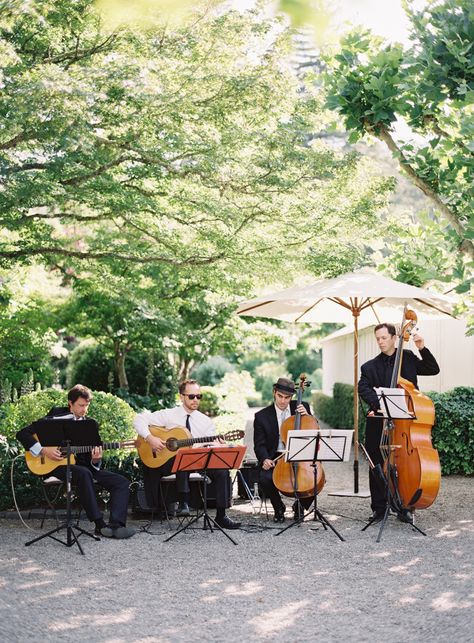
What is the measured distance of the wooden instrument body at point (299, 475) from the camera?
29.1 feet

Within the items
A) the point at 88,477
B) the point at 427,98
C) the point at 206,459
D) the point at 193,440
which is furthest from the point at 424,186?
the point at 88,477

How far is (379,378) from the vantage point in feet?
30.2

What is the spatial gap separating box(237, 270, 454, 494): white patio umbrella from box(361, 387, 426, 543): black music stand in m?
0.57

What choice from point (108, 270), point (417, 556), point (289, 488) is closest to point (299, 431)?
point (289, 488)

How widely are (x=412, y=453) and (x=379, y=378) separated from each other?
1.09m

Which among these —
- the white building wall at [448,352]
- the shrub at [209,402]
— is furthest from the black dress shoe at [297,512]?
the shrub at [209,402]

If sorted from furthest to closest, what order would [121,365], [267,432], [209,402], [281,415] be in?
[209,402], [121,365], [281,415], [267,432]

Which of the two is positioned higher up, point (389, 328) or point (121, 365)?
point (121, 365)

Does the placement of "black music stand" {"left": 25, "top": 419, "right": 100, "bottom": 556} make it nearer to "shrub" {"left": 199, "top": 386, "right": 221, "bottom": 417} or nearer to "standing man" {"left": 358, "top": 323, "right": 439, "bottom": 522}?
"standing man" {"left": 358, "top": 323, "right": 439, "bottom": 522}

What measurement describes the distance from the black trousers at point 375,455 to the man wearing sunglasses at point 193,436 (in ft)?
4.86

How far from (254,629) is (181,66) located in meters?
7.29

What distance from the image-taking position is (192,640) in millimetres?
4840

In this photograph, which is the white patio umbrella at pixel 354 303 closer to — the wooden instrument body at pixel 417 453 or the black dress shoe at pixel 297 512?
the wooden instrument body at pixel 417 453

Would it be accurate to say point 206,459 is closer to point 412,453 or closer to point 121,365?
point 412,453
